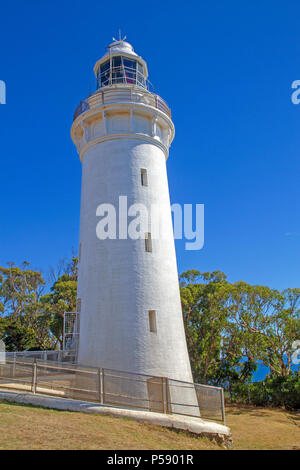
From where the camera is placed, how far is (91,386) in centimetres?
1213

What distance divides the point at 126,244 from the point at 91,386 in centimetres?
636

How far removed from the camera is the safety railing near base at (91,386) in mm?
12180

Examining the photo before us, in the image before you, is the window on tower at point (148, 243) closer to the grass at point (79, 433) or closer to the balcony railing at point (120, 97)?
the balcony railing at point (120, 97)

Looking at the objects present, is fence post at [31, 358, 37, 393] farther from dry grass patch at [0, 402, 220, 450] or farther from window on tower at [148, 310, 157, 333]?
window on tower at [148, 310, 157, 333]

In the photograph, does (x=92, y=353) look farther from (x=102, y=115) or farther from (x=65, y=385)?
(x=102, y=115)

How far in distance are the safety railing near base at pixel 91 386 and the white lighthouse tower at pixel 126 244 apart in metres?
1.71

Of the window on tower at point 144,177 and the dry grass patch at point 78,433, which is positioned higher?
the window on tower at point 144,177

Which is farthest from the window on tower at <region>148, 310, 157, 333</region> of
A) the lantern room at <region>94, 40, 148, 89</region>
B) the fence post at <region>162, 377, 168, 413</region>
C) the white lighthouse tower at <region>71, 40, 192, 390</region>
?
the lantern room at <region>94, 40, 148, 89</region>

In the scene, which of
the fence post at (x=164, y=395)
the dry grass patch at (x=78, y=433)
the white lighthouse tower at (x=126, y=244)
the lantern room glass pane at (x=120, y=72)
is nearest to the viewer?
the dry grass patch at (x=78, y=433)

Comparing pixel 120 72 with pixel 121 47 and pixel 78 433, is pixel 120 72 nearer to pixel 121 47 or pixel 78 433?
pixel 121 47

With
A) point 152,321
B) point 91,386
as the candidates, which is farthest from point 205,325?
point 91,386

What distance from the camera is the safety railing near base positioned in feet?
40.0

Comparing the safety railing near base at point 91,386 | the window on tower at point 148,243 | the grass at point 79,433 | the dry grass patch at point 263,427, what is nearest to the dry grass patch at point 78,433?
the grass at point 79,433

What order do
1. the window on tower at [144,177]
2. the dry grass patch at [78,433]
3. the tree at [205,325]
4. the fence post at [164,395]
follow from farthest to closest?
the tree at [205,325] < the window on tower at [144,177] < the fence post at [164,395] < the dry grass patch at [78,433]
